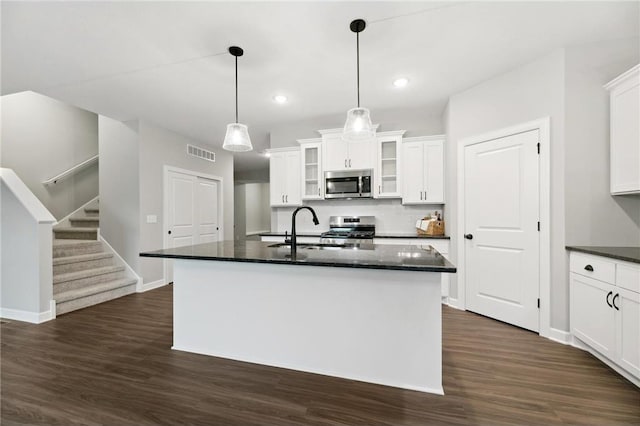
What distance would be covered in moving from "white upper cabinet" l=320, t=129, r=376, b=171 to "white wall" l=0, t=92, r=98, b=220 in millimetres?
4703

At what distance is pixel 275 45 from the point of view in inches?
97.9

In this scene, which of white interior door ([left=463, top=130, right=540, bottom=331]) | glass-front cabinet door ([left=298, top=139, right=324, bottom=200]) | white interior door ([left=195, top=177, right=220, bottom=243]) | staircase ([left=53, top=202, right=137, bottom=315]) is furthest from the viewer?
white interior door ([left=195, top=177, right=220, bottom=243])

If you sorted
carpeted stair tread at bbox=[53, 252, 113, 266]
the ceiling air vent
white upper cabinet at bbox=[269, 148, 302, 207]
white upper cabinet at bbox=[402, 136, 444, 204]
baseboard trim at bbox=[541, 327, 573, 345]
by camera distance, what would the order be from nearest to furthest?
baseboard trim at bbox=[541, 327, 573, 345] < carpeted stair tread at bbox=[53, 252, 113, 266] < white upper cabinet at bbox=[402, 136, 444, 204] < white upper cabinet at bbox=[269, 148, 302, 207] < the ceiling air vent

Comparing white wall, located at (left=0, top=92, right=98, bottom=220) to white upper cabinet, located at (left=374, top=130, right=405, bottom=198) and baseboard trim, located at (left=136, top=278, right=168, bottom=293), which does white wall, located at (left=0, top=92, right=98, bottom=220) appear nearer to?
baseboard trim, located at (left=136, top=278, right=168, bottom=293)

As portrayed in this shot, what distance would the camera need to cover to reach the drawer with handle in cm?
202

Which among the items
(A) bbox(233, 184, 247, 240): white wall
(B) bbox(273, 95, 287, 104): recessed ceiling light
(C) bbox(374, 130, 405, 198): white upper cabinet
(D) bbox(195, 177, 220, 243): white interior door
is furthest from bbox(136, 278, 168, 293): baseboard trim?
(A) bbox(233, 184, 247, 240): white wall

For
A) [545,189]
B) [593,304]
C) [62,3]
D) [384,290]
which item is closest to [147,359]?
[384,290]

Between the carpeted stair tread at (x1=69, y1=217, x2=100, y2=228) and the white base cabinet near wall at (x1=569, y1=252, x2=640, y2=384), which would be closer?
the white base cabinet near wall at (x1=569, y1=252, x2=640, y2=384)

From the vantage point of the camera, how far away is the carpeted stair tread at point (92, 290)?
3.38 metres

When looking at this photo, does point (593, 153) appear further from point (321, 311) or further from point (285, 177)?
point (285, 177)

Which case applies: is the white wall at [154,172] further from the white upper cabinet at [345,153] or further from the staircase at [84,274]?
the white upper cabinet at [345,153]

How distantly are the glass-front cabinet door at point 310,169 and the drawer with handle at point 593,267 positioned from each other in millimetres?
3019

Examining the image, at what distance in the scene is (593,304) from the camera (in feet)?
7.20

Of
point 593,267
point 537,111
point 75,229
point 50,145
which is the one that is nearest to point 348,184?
point 537,111
